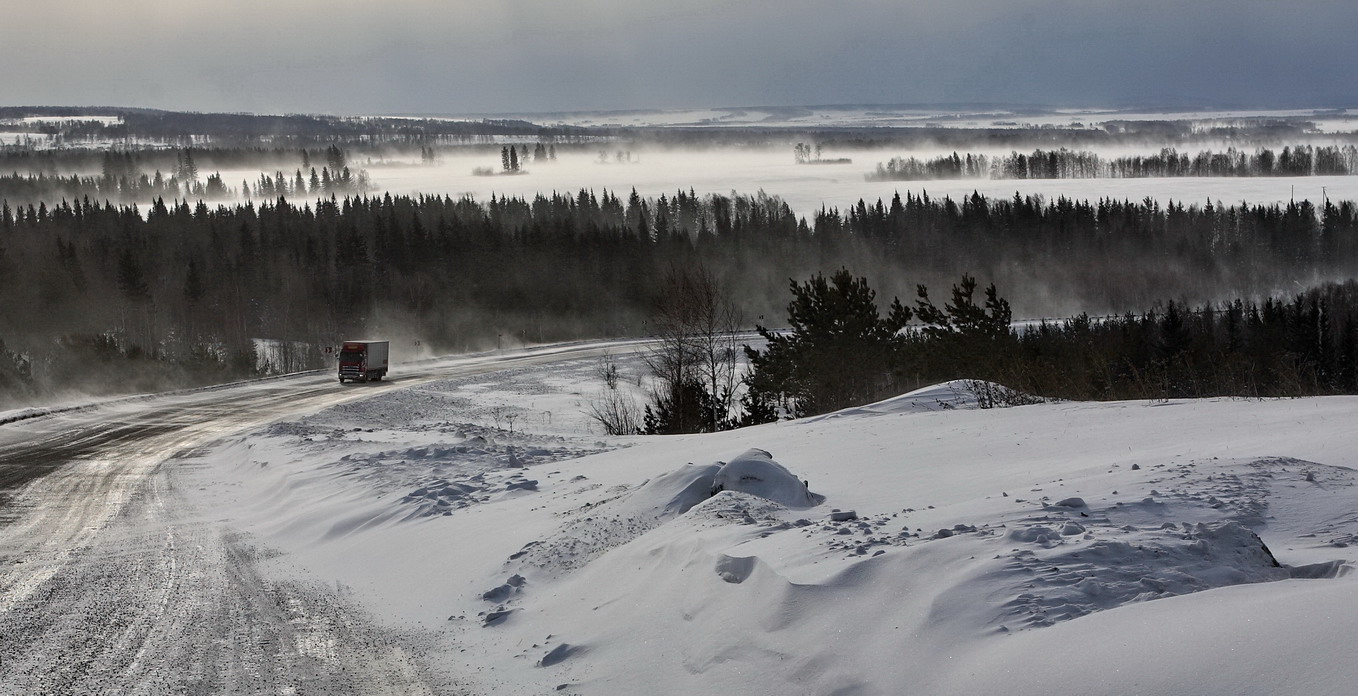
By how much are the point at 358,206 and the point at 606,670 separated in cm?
15902

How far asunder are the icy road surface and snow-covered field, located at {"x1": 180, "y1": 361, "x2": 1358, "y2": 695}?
0.53 metres

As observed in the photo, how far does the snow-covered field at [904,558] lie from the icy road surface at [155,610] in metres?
0.53

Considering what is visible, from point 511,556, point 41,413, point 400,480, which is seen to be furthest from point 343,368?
point 511,556

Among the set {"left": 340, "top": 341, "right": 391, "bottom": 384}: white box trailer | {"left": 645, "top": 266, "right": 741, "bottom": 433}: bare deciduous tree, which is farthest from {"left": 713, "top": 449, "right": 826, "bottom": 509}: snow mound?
{"left": 340, "top": 341, "right": 391, "bottom": 384}: white box trailer

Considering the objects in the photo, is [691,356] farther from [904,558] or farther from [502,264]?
[502,264]

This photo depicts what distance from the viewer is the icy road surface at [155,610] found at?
7.59m

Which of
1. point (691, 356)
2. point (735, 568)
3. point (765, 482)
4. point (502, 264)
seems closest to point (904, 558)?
point (735, 568)

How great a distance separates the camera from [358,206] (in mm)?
156250

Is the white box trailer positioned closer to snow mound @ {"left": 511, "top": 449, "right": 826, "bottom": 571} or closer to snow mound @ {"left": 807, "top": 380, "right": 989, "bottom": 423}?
snow mound @ {"left": 807, "top": 380, "right": 989, "bottom": 423}

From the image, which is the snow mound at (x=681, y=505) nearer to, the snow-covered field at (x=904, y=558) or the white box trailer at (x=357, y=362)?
the snow-covered field at (x=904, y=558)

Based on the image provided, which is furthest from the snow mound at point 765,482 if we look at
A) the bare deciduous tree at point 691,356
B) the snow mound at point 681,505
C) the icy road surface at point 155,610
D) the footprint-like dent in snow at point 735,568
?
the bare deciduous tree at point 691,356

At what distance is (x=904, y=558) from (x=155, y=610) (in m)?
7.21

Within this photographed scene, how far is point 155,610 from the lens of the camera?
965cm

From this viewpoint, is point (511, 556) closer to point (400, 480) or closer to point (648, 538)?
point (648, 538)
